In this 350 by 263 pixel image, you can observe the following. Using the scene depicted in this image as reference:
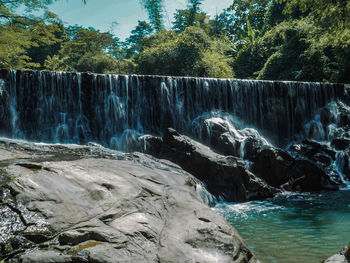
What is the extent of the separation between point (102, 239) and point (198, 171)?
638 cm

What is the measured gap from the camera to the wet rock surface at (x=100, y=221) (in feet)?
8.00

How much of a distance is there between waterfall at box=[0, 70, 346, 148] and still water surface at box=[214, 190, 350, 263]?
6.20m

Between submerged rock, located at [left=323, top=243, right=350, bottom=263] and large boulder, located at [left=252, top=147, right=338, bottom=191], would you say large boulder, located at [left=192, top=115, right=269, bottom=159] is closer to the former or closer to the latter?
large boulder, located at [left=252, top=147, right=338, bottom=191]

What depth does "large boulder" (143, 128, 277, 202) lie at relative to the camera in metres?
8.55

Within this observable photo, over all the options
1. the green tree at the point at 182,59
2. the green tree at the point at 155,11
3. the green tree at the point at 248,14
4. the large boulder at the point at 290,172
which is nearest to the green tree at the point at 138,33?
the green tree at the point at 155,11

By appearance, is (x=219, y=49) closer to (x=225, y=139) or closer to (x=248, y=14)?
(x=248, y=14)

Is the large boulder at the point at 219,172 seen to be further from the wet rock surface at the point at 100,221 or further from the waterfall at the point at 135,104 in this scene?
the wet rock surface at the point at 100,221

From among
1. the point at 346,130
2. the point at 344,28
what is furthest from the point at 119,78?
the point at 346,130

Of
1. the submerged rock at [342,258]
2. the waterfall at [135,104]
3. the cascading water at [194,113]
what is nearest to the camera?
the submerged rock at [342,258]

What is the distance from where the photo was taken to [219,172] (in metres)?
8.66

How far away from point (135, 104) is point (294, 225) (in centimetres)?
869

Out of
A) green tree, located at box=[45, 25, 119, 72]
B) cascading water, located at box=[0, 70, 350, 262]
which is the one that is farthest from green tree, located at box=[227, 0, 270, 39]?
cascading water, located at box=[0, 70, 350, 262]

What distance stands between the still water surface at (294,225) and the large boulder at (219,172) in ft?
1.31

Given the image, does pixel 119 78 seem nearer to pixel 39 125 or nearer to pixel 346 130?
pixel 39 125
